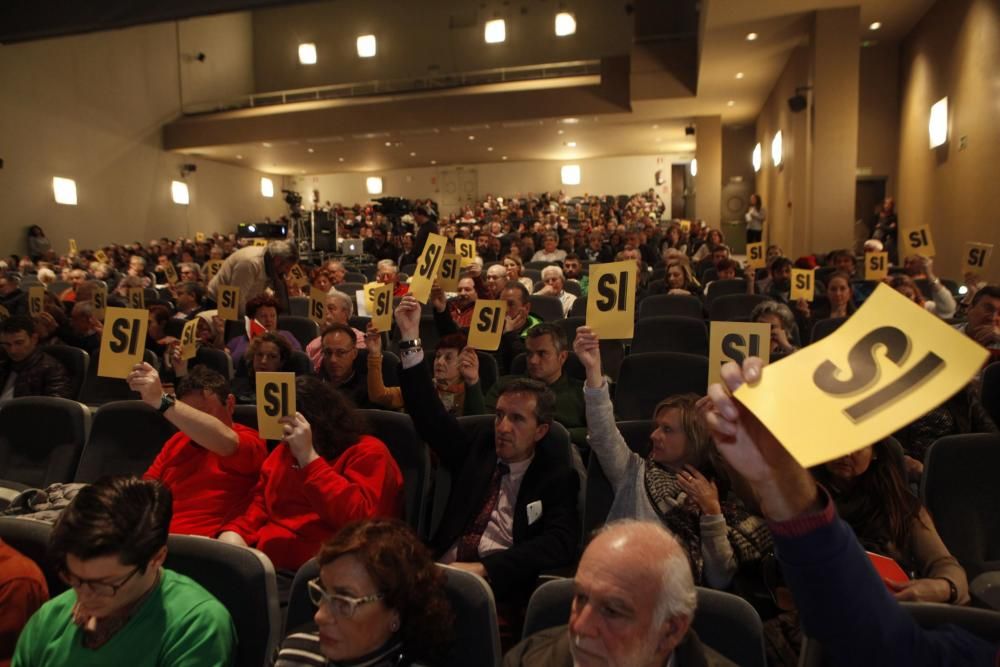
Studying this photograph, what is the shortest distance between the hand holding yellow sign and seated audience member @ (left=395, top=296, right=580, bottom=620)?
1331 millimetres

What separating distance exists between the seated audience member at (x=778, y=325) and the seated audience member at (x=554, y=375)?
1.07m

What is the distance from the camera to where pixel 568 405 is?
10.3ft

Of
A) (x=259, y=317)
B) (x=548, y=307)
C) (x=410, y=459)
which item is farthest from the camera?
(x=548, y=307)

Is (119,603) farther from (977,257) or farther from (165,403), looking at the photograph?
(977,257)

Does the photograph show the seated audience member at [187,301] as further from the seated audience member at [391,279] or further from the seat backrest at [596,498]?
the seat backrest at [596,498]

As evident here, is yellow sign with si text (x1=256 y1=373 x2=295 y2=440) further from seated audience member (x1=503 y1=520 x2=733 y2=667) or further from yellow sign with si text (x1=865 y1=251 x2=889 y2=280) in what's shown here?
yellow sign with si text (x1=865 y1=251 x2=889 y2=280)

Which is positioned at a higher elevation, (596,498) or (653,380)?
(653,380)

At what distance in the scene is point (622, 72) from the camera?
14.3 meters

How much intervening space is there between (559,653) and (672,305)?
4276 mm

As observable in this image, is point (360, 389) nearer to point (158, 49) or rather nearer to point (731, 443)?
point (731, 443)

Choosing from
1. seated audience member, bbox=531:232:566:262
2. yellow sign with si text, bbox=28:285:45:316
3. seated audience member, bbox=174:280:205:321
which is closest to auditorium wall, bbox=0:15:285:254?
seated audience member, bbox=531:232:566:262

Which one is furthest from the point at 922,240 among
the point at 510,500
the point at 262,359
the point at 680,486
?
the point at 262,359

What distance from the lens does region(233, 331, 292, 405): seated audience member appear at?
346cm

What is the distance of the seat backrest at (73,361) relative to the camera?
4.04 m
